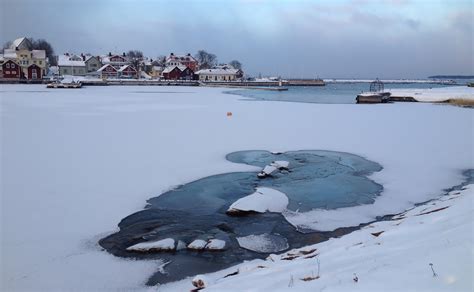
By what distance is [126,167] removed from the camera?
1027 centimetres

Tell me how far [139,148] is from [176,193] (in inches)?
182

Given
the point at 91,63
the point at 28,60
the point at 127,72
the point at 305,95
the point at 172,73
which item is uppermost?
the point at 91,63

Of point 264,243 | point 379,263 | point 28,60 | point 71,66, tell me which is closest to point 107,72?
point 71,66

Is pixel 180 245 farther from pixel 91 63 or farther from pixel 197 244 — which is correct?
pixel 91 63

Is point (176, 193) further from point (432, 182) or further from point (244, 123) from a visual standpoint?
point (244, 123)

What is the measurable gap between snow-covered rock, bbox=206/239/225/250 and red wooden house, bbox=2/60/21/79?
270 ft

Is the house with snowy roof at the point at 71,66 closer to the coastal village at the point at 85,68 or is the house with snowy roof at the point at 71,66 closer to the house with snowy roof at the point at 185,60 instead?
the coastal village at the point at 85,68

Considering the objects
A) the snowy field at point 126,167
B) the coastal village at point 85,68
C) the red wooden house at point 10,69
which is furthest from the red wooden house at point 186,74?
the snowy field at point 126,167

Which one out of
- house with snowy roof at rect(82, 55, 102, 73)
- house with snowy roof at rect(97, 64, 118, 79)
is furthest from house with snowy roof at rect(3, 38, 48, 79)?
house with snowy roof at rect(97, 64, 118, 79)

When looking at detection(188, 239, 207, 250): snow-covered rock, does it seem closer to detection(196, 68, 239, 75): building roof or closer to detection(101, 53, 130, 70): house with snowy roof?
detection(196, 68, 239, 75): building roof

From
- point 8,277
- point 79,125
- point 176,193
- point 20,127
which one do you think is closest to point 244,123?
point 79,125

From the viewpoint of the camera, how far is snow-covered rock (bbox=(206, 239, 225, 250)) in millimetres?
6066

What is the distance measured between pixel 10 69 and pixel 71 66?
746 inches

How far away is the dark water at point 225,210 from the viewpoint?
5850 millimetres
